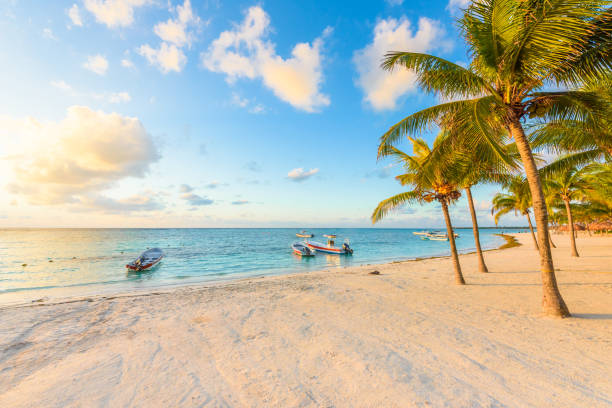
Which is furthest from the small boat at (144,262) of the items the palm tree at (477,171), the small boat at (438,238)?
the small boat at (438,238)

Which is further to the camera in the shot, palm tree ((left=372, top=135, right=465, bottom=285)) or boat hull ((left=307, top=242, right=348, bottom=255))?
boat hull ((left=307, top=242, right=348, bottom=255))

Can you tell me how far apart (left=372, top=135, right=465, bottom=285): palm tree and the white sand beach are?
2.58m

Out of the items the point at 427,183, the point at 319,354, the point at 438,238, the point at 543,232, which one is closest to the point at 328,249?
the point at 427,183

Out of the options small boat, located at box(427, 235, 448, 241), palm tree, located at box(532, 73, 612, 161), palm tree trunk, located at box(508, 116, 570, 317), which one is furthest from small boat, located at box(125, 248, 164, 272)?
small boat, located at box(427, 235, 448, 241)

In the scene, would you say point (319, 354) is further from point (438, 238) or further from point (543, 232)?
point (438, 238)

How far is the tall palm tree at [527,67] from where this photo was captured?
4.45 meters

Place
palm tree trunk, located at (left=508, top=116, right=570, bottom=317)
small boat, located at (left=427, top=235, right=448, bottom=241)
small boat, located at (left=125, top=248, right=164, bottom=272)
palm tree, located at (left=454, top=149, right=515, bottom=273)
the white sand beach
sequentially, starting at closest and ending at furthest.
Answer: the white sand beach < palm tree trunk, located at (left=508, top=116, right=570, bottom=317) < palm tree, located at (left=454, top=149, right=515, bottom=273) < small boat, located at (left=125, top=248, right=164, bottom=272) < small boat, located at (left=427, top=235, right=448, bottom=241)

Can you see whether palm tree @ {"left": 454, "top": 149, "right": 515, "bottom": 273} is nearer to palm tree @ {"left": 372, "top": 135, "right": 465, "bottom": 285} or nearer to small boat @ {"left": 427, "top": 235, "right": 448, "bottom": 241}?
palm tree @ {"left": 372, "top": 135, "right": 465, "bottom": 285}

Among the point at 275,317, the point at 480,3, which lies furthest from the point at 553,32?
the point at 275,317

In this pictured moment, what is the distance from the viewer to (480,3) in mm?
5184

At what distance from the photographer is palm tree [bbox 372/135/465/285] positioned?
867 cm

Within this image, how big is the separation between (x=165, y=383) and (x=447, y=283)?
1067cm

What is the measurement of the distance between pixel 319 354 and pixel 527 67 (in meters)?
7.43

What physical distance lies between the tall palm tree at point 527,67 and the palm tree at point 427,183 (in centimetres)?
205
